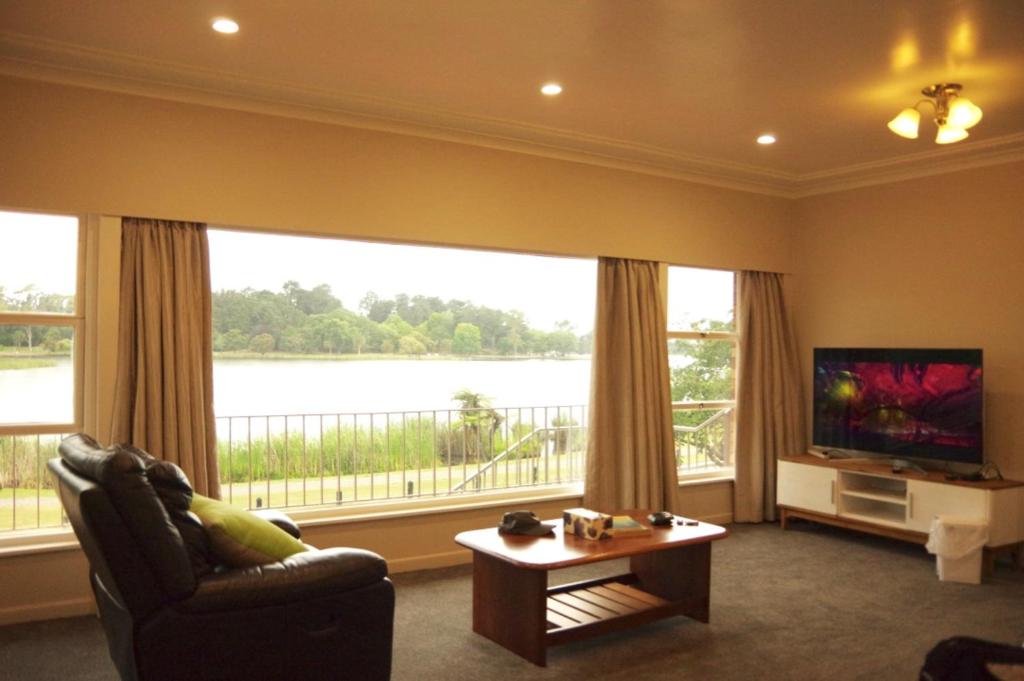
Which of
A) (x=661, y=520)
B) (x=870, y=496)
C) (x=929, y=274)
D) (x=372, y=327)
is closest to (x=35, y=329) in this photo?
(x=372, y=327)

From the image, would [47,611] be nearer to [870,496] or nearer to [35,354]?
[35,354]

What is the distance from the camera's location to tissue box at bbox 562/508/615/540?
392 centimetres

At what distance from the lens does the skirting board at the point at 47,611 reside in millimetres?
4000

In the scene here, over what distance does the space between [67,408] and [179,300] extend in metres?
0.79

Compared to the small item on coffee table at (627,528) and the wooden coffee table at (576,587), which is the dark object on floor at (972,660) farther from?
the small item on coffee table at (627,528)

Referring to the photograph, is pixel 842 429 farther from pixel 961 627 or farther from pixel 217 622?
pixel 217 622

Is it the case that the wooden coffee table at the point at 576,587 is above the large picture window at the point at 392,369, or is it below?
below

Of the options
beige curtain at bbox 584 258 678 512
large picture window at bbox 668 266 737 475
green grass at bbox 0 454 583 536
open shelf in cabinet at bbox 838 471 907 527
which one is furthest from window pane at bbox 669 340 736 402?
open shelf in cabinet at bbox 838 471 907 527

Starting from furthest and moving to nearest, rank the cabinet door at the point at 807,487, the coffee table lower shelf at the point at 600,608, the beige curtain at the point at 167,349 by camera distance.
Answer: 1. the cabinet door at the point at 807,487
2. the beige curtain at the point at 167,349
3. the coffee table lower shelf at the point at 600,608

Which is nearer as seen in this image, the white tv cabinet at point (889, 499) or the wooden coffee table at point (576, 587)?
the wooden coffee table at point (576, 587)

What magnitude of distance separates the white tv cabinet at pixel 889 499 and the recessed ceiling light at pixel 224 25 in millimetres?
4744

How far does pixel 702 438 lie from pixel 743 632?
9.06ft

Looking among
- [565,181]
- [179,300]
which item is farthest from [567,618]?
[565,181]

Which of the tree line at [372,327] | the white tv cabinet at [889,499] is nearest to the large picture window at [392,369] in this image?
the tree line at [372,327]
